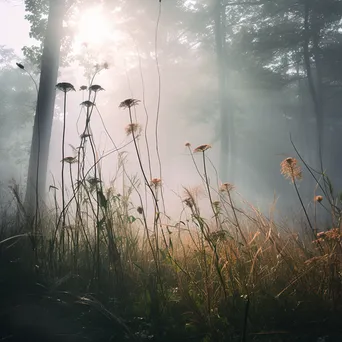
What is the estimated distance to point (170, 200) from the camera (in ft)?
32.7

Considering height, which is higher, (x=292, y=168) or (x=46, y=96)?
(x=46, y=96)

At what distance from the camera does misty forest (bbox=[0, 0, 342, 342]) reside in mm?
1515

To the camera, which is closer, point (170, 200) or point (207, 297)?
point (207, 297)

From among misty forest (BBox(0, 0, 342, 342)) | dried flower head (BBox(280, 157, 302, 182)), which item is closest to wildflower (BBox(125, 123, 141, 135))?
misty forest (BBox(0, 0, 342, 342))

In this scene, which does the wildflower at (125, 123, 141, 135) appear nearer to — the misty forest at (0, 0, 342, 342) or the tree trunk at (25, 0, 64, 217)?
the misty forest at (0, 0, 342, 342)

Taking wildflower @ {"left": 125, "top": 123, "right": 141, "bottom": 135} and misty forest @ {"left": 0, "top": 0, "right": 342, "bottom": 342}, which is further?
wildflower @ {"left": 125, "top": 123, "right": 141, "bottom": 135}

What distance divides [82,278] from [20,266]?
62 cm

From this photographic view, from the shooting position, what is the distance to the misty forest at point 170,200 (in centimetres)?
151

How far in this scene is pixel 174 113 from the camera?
2041cm

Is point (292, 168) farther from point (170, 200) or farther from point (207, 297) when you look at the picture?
point (170, 200)

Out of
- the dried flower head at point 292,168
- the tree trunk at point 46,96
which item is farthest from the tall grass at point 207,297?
the tree trunk at point 46,96

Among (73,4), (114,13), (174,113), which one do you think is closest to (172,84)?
(174,113)

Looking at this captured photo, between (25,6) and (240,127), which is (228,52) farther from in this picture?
(25,6)

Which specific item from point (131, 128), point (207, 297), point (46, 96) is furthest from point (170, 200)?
point (207, 297)
